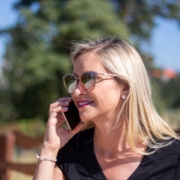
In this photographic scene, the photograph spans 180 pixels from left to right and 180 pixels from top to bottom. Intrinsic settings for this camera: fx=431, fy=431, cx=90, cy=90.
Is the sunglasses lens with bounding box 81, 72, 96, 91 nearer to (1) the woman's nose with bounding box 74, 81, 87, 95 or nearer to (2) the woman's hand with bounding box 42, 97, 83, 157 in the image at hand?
(1) the woman's nose with bounding box 74, 81, 87, 95

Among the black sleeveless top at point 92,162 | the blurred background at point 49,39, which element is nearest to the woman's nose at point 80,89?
the black sleeveless top at point 92,162

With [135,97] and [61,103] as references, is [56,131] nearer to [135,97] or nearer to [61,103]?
[61,103]

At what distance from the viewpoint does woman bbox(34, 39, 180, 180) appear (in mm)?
2061

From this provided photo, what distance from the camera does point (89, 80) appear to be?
6.74ft

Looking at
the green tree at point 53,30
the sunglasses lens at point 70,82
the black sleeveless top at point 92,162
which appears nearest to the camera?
the black sleeveless top at point 92,162

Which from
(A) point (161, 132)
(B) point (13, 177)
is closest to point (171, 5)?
(B) point (13, 177)

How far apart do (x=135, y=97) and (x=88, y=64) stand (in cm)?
28

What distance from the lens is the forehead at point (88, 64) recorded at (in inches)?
82.2

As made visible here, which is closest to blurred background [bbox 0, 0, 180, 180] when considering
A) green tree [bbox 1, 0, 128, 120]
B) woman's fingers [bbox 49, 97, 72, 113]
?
green tree [bbox 1, 0, 128, 120]

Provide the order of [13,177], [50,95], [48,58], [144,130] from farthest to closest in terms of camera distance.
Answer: [50,95] < [48,58] < [13,177] < [144,130]

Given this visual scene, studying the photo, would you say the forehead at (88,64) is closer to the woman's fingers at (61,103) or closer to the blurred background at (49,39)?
the woman's fingers at (61,103)

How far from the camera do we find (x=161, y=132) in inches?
84.1

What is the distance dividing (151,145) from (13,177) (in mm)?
3382

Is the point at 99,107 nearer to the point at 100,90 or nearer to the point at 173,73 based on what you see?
the point at 100,90
